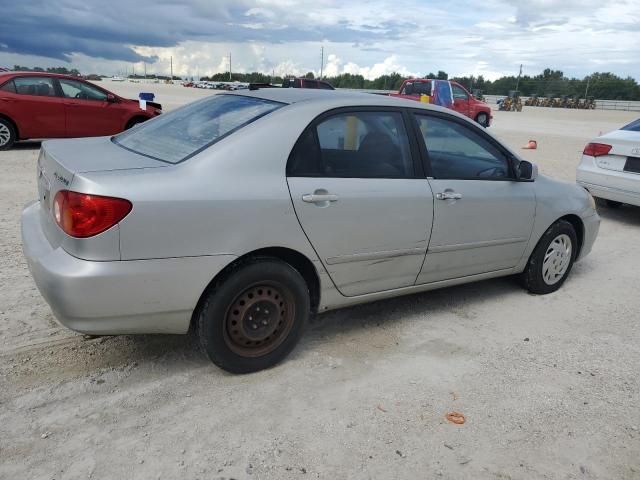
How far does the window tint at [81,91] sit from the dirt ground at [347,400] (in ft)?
25.9

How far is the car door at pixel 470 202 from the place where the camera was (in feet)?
12.4

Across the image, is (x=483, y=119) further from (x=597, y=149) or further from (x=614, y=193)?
(x=614, y=193)

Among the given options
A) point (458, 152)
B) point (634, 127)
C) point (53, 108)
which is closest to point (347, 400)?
point (458, 152)

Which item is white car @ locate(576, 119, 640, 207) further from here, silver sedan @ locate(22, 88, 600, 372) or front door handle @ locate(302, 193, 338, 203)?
front door handle @ locate(302, 193, 338, 203)

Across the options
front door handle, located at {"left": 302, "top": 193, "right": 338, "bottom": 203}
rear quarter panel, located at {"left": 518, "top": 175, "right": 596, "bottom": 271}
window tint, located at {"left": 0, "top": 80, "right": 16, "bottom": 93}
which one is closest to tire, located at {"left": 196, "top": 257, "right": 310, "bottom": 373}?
front door handle, located at {"left": 302, "top": 193, "right": 338, "bottom": 203}

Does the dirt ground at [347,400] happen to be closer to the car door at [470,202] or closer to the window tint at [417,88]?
the car door at [470,202]

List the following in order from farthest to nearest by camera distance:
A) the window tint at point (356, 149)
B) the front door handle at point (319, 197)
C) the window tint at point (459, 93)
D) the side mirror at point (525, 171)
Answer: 1. the window tint at point (459, 93)
2. the side mirror at point (525, 171)
3. the window tint at point (356, 149)
4. the front door handle at point (319, 197)

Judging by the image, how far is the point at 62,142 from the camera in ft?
11.8

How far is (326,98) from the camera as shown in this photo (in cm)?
347

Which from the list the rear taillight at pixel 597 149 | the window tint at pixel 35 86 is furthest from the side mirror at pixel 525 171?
the window tint at pixel 35 86

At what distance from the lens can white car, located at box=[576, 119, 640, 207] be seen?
22.8ft

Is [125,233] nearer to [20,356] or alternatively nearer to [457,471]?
[20,356]

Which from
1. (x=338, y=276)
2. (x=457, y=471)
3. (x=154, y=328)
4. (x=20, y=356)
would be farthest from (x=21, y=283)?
(x=457, y=471)

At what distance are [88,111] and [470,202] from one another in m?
9.61
